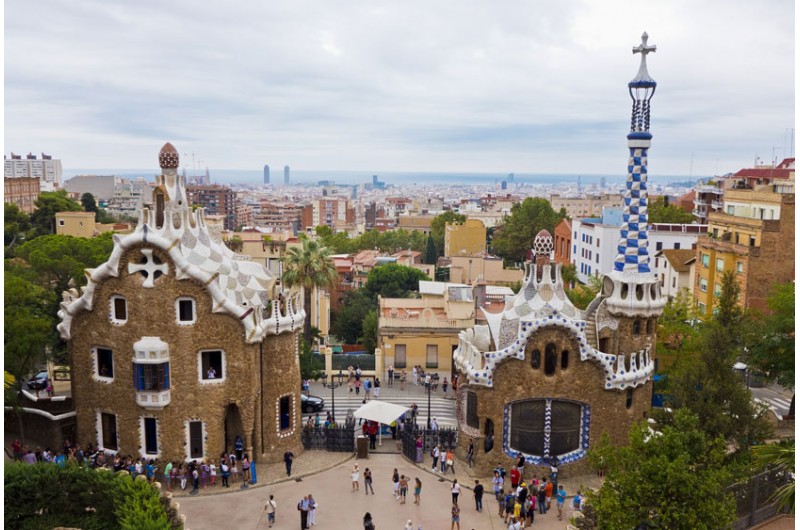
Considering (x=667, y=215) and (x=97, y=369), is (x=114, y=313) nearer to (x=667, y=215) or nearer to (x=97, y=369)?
(x=97, y=369)

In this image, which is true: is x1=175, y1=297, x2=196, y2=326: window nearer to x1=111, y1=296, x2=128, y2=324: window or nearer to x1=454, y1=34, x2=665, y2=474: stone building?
x1=111, y1=296, x2=128, y2=324: window

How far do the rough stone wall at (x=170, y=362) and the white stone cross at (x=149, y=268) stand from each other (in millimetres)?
195

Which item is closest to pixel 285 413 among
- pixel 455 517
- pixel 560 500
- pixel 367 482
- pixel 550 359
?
pixel 367 482

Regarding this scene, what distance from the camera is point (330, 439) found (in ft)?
103

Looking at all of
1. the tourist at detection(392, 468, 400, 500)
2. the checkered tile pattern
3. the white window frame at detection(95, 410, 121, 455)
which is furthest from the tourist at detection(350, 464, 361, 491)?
the checkered tile pattern

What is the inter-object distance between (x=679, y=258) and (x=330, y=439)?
41566mm

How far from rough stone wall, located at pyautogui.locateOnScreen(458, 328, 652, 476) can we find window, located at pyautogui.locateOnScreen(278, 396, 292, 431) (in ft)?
26.0

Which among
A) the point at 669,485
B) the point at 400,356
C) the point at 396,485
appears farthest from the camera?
the point at 400,356

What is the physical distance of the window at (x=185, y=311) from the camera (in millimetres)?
27422

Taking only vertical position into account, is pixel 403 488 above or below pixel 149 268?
below

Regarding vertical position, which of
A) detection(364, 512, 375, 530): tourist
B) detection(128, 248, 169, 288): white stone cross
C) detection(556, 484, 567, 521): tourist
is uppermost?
detection(128, 248, 169, 288): white stone cross

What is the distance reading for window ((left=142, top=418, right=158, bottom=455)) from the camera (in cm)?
2817

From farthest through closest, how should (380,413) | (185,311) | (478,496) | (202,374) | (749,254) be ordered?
(749,254)
(380,413)
(202,374)
(185,311)
(478,496)

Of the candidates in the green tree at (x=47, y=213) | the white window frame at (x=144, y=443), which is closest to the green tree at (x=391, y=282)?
the green tree at (x=47, y=213)
